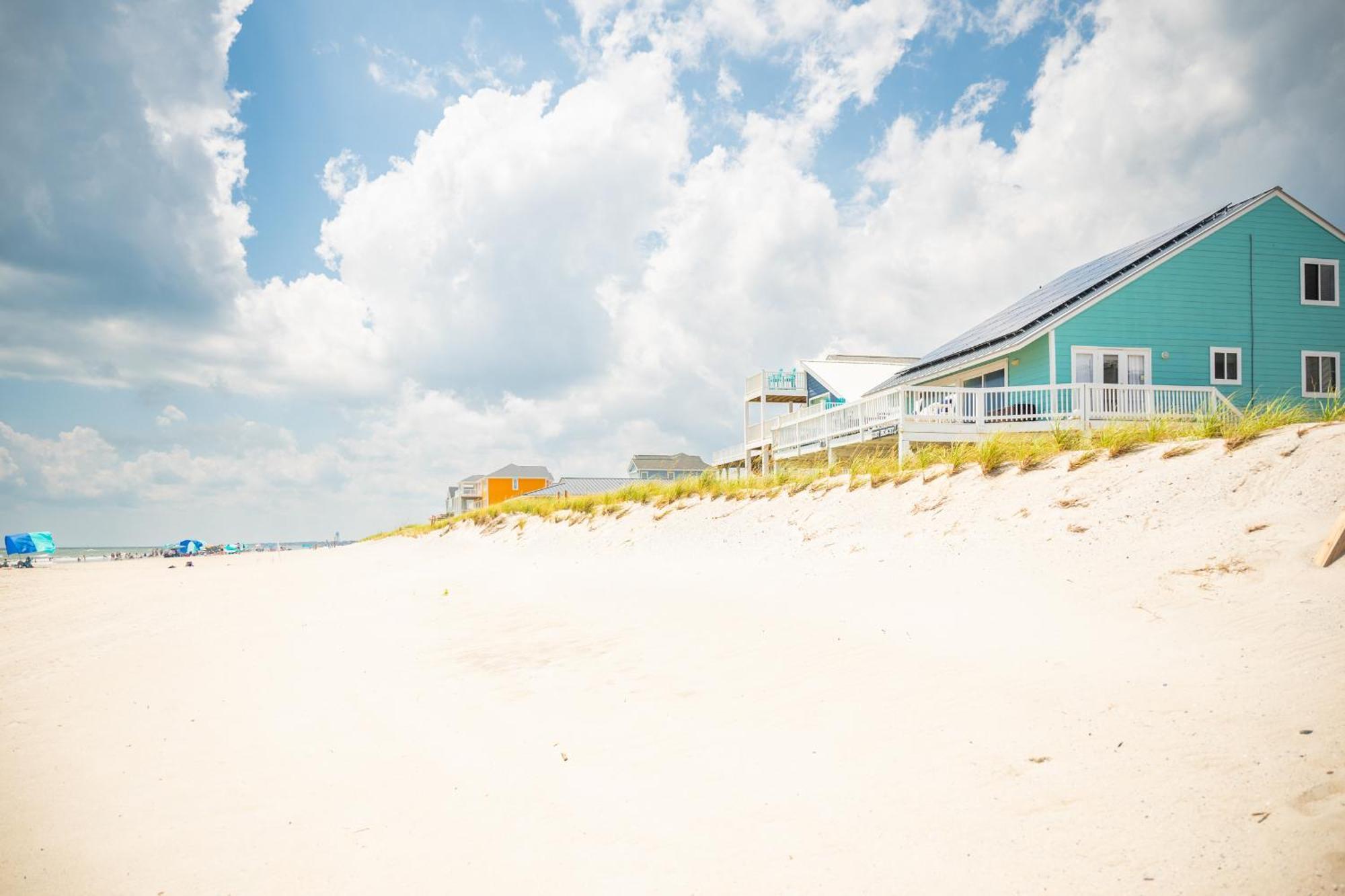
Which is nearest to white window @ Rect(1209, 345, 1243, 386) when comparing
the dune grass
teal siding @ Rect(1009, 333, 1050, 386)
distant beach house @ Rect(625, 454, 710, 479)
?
the dune grass

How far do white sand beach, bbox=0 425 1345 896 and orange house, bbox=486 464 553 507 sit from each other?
72.1m

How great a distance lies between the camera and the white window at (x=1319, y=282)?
20.9 metres

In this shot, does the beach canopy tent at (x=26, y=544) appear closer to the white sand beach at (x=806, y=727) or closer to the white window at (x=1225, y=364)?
the white sand beach at (x=806, y=727)

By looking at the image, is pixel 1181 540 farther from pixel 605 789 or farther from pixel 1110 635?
pixel 605 789

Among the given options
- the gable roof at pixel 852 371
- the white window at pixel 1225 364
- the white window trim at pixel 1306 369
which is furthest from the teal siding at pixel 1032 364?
the gable roof at pixel 852 371

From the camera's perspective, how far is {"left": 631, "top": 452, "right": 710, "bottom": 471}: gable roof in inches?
2808

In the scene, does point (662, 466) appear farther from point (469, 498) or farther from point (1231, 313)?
point (1231, 313)

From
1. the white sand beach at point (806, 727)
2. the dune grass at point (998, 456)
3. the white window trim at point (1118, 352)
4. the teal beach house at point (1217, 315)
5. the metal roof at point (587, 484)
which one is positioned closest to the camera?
the white sand beach at point (806, 727)

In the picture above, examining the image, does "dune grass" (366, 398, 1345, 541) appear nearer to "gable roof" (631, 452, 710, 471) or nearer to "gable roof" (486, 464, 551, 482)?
"gable roof" (631, 452, 710, 471)

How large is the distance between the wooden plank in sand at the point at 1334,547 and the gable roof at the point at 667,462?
63430 millimetres

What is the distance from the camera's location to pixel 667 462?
238 feet

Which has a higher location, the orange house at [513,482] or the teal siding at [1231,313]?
the teal siding at [1231,313]

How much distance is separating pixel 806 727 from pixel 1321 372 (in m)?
24.6

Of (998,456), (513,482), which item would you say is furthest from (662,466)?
(998,456)
